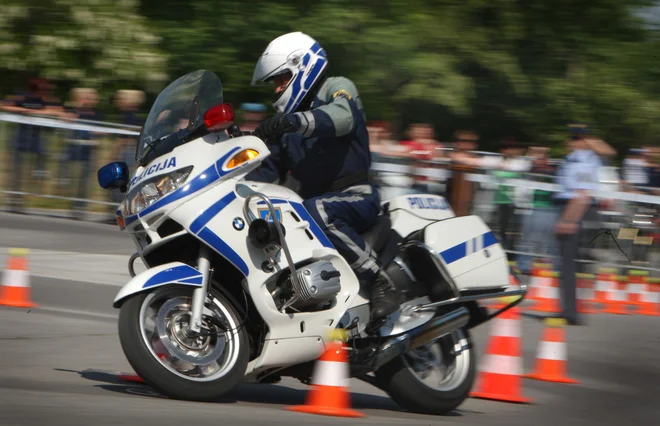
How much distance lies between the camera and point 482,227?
6.88m

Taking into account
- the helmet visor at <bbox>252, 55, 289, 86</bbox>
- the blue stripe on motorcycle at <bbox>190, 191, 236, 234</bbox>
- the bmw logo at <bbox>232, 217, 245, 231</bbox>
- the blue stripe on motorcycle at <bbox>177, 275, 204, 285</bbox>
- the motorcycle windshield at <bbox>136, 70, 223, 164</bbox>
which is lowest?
the blue stripe on motorcycle at <bbox>177, 275, 204, 285</bbox>

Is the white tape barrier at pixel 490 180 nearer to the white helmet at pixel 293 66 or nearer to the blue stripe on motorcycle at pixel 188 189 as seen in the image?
the white helmet at pixel 293 66

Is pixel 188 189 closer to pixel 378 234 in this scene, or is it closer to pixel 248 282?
pixel 248 282

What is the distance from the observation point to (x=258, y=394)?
693cm

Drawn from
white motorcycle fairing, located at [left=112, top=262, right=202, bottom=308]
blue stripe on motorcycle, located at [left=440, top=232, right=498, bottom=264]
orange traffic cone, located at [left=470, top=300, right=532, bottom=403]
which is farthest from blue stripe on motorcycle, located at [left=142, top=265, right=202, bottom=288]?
orange traffic cone, located at [left=470, top=300, right=532, bottom=403]

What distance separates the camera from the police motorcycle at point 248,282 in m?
5.84

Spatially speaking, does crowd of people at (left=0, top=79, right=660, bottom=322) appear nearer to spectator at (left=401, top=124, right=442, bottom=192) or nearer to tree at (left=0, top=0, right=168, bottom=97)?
spectator at (left=401, top=124, right=442, bottom=192)

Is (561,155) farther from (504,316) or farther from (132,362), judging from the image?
(132,362)

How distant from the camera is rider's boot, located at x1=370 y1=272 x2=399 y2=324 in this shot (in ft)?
21.1

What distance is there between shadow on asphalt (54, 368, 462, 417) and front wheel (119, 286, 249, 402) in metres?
0.24

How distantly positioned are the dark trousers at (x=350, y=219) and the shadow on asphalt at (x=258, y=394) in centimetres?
90

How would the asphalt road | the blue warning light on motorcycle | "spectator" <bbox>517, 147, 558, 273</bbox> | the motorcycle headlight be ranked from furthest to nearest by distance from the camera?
1. "spectator" <bbox>517, 147, 558, 273</bbox>
2. the blue warning light on motorcycle
3. the motorcycle headlight
4. the asphalt road

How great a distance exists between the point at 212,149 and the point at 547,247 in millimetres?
7442

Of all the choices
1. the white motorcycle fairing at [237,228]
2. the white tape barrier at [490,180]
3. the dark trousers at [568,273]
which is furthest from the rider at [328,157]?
the white tape barrier at [490,180]
